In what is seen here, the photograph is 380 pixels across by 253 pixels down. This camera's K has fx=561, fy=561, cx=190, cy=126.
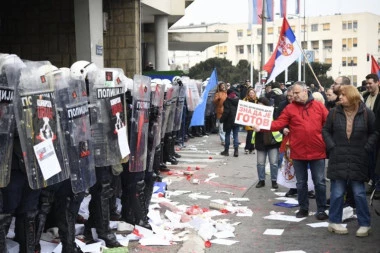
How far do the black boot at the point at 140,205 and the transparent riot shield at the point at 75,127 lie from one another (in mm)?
1306

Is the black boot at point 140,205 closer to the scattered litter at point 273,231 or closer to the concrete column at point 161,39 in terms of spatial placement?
the scattered litter at point 273,231

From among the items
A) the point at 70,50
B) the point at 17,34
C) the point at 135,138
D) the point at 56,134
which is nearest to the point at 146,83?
the point at 135,138

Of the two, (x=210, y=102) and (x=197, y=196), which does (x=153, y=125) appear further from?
(x=210, y=102)

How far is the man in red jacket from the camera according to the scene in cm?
780

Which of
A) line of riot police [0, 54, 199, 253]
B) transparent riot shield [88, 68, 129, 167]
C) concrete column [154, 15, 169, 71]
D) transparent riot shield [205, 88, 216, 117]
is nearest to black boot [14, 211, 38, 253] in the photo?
line of riot police [0, 54, 199, 253]

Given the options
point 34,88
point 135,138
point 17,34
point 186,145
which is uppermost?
point 17,34

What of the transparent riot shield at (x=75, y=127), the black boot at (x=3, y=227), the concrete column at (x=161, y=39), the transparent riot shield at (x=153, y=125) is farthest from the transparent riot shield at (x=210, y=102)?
the black boot at (x=3, y=227)

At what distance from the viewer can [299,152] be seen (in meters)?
7.86

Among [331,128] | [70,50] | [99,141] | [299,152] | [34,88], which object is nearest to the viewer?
[34,88]

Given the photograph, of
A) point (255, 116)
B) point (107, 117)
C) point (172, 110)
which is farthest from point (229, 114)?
point (107, 117)

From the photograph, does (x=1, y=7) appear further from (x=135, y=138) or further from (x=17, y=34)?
(x=135, y=138)

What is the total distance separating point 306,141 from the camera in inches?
→ 308

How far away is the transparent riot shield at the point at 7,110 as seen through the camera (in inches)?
175

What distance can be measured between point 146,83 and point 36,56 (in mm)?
9234
